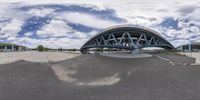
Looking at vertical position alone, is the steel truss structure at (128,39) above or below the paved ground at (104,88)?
above

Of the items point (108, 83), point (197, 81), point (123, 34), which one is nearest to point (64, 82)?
point (108, 83)

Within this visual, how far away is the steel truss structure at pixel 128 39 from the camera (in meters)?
88.5

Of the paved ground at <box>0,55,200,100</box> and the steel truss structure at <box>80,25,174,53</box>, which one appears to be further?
the steel truss structure at <box>80,25,174,53</box>

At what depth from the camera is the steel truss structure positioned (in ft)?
290

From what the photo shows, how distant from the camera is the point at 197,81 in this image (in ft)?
52.1

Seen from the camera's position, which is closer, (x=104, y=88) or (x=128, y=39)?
(x=104, y=88)

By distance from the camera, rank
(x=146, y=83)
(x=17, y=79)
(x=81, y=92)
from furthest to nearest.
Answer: (x=17, y=79) → (x=146, y=83) → (x=81, y=92)

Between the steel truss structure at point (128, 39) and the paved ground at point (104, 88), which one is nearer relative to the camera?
the paved ground at point (104, 88)

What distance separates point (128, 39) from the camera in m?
93.7

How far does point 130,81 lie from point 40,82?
494 cm

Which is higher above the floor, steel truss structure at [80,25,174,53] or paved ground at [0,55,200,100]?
steel truss structure at [80,25,174,53]

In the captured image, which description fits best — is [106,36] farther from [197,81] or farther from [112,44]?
[197,81]

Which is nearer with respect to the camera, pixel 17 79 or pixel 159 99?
pixel 159 99

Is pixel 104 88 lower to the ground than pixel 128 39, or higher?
lower
